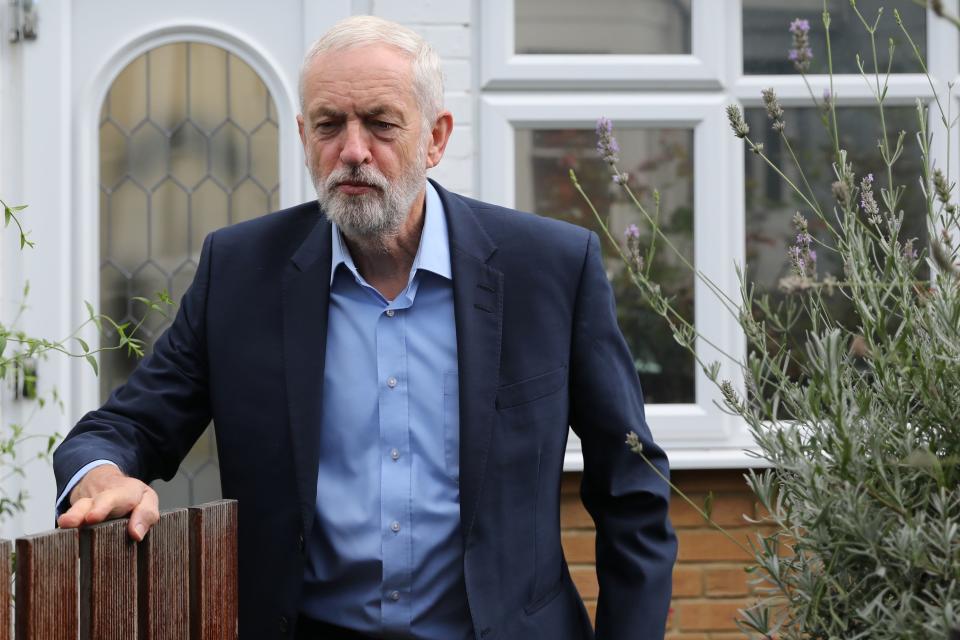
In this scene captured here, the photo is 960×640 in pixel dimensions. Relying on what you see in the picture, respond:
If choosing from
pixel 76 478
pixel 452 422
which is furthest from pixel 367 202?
pixel 76 478

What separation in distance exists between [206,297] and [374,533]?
1.65 ft

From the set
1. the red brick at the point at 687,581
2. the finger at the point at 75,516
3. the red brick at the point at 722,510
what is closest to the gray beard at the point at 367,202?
the finger at the point at 75,516

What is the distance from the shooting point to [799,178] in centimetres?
371

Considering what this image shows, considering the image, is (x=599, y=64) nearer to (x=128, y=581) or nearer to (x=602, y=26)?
(x=602, y=26)

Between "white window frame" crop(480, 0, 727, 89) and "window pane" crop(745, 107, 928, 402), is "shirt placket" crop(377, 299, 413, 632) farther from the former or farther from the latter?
"window pane" crop(745, 107, 928, 402)

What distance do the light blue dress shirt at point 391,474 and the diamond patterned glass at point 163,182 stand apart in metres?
1.72

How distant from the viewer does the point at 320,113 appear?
1.97m

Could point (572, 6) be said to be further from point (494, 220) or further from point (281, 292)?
point (281, 292)

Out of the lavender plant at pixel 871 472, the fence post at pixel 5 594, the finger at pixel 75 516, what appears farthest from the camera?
the finger at pixel 75 516

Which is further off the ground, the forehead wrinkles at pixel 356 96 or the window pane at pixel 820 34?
the window pane at pixel 820 34

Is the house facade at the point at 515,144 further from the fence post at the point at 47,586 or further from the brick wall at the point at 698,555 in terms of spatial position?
the fence post at the point at 47,586

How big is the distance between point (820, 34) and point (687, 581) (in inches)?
65.3

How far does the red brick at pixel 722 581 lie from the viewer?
3684 mm

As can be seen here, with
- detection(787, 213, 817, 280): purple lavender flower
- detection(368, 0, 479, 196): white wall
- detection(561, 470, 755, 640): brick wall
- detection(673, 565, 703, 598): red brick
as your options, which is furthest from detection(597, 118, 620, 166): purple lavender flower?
detection(673, 565, 703, 598): red brick
